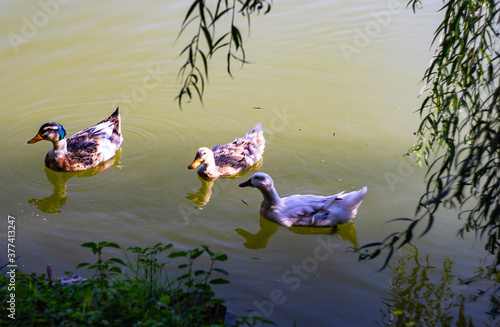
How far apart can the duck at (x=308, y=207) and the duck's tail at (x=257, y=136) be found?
1.47m

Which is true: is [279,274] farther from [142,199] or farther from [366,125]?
[366,125]

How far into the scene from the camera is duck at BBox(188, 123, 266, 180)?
27.8ft

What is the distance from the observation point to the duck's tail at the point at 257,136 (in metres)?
8.89

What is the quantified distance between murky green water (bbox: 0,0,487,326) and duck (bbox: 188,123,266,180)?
7.1 inches

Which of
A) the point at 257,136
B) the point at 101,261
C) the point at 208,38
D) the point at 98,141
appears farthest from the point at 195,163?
the point at 208,38

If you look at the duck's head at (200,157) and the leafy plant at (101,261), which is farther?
the duck's head at (200,157)

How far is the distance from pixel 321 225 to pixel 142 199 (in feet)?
8.06

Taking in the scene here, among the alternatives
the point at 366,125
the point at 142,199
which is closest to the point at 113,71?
the point at 142,199

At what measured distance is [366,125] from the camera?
→ 9.55 metres

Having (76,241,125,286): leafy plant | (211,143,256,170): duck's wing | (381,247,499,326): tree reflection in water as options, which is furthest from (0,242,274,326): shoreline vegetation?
(211,143,256,170): duck's wing

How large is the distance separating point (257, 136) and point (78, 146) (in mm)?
2812

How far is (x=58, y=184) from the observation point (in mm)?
8469

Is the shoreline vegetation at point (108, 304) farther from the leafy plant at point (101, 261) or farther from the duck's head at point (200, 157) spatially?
the duck's head at point (200, 157)

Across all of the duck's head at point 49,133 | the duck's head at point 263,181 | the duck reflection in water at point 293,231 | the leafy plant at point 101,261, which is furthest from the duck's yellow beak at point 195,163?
the leafy plant at point 101,261
